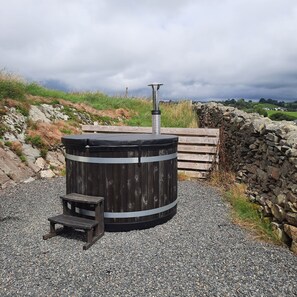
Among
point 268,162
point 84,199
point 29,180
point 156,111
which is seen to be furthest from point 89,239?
point 29,180

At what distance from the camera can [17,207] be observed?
612 centimetres

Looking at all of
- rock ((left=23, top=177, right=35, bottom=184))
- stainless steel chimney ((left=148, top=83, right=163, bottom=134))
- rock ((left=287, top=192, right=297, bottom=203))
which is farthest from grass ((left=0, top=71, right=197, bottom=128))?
rock ((left=287, top=192, right=297, bottom=203))

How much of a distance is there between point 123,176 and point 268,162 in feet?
8.94

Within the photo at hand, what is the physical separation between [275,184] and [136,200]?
2.36 meters

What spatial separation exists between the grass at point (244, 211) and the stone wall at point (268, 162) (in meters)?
0.12

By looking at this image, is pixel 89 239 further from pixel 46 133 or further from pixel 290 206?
pixel 46 133

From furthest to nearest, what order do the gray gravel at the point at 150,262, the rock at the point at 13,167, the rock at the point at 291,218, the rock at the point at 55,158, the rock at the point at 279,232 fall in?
the rock at the point at 55,158, the rock at the point at 13,167, the rock at the point at 279,232, the rock at the point at 291,218, the gray gravel at the point at 150,262

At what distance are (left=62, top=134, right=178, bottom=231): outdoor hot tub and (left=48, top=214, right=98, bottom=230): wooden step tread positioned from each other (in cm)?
21

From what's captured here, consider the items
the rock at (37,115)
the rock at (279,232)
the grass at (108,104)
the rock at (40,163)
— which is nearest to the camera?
the rock at (279,232)

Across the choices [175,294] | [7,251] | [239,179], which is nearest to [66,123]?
[239,179]

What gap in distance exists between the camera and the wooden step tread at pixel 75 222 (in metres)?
4.39

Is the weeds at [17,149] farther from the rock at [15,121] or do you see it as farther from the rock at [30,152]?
the rock at [15,121]

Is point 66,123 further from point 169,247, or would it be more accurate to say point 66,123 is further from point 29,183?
point 169,247

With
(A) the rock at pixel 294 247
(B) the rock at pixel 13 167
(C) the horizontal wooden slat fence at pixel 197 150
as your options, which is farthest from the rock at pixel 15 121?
(A) the rock at pixel 294 247
